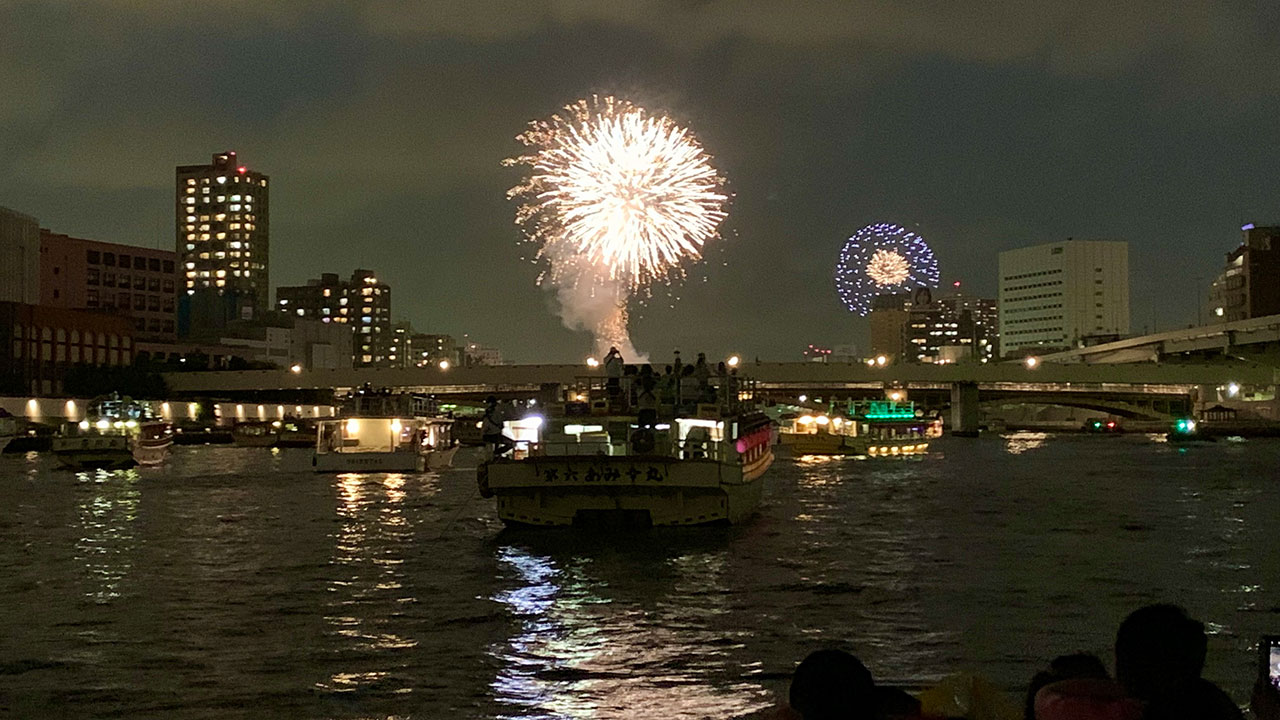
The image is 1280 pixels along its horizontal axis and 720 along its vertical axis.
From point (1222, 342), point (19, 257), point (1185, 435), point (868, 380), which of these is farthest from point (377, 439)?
point (1222, 342)

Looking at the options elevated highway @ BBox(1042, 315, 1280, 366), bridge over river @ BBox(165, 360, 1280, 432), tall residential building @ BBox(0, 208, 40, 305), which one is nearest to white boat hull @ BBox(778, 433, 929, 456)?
bridge over river @ BBox(165, 360, 1280, 432)

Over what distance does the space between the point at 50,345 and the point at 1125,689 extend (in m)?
171

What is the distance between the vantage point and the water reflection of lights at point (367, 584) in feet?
74.1

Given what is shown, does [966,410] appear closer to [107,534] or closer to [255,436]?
[255,436]

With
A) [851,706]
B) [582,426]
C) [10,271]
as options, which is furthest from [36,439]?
[851,706]

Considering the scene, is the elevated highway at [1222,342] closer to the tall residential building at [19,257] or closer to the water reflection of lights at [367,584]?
the water reflection of lights at [367,584]

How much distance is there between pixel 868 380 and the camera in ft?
506

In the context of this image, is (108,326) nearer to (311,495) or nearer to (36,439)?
(36,439)

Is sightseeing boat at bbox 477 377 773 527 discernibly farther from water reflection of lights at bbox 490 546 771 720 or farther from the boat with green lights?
the boat with green lights

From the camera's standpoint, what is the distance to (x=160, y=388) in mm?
166375

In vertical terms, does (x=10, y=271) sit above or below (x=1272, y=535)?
above

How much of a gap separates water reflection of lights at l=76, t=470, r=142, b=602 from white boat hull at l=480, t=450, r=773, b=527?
376 inches

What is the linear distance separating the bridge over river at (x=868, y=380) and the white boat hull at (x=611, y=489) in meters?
104

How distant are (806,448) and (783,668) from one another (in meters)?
90.8
